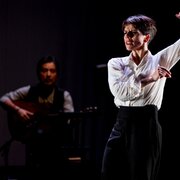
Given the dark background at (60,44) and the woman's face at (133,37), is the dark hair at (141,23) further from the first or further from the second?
the dark background at (60,44)

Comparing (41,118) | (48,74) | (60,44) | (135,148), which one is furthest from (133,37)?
(60,44)

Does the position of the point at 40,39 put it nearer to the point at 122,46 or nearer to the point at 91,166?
the point at 122,46

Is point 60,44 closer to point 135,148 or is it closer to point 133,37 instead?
point 133,37

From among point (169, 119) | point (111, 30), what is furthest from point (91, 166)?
point (111, 30)

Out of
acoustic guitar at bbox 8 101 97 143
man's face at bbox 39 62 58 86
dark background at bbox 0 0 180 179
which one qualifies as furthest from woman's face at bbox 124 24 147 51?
dark background at bbox 0 0 180 179

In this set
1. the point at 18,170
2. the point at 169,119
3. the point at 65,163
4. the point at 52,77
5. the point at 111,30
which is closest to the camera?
the point at 169,119

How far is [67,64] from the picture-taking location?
625 cm

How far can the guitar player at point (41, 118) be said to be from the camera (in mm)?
4773

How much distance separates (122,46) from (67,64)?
1.27 m

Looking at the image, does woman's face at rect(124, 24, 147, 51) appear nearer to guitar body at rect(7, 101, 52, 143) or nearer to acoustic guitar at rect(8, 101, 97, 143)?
acoustic guitar at rect(8, 101, 97, 143)

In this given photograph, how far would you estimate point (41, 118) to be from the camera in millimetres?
4852

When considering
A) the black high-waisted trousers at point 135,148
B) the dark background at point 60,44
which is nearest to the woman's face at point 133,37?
the black high-waisted trousers at point 135,148

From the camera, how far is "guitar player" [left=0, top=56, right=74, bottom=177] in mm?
4773

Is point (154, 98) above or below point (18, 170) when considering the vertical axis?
above
